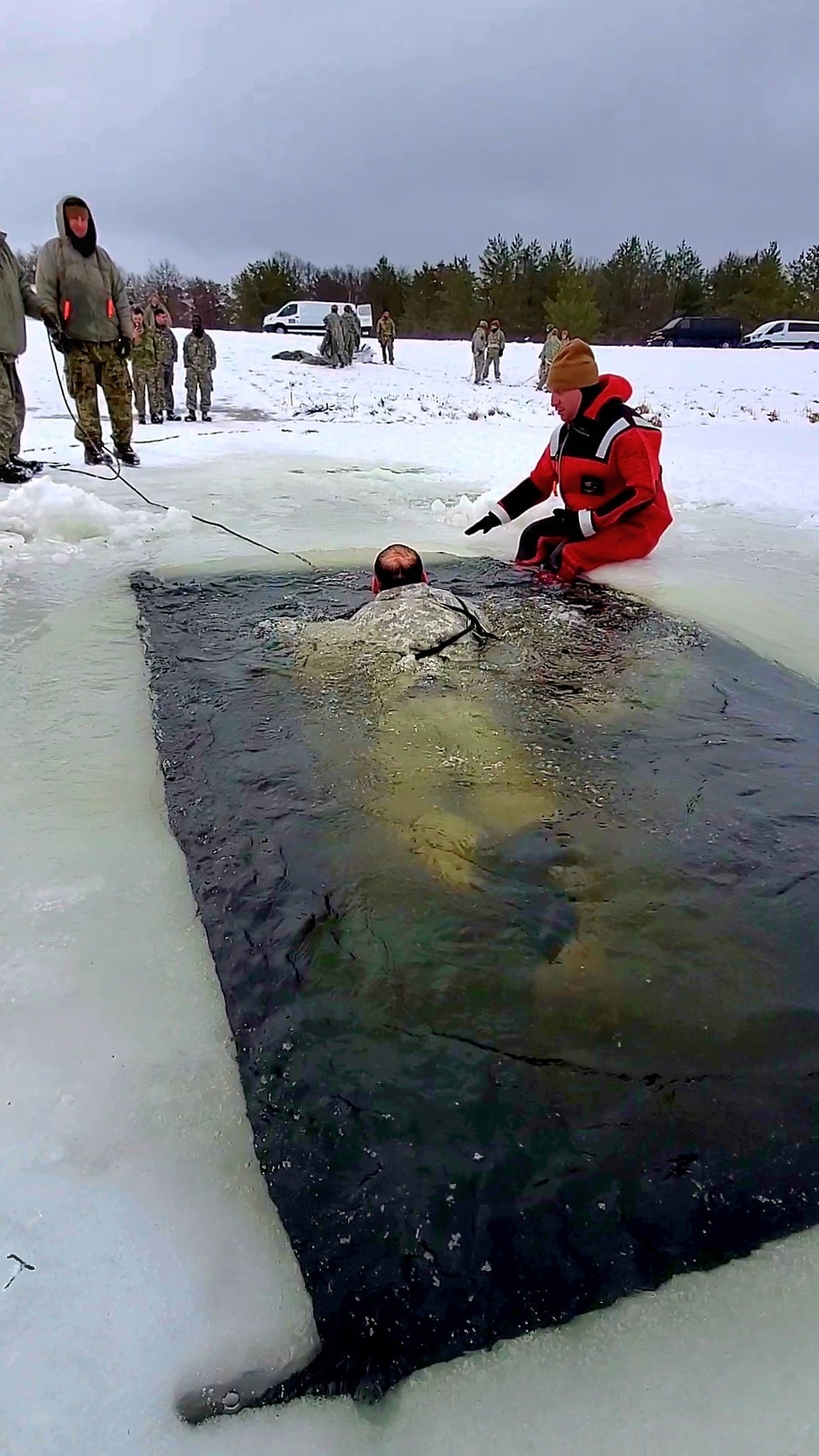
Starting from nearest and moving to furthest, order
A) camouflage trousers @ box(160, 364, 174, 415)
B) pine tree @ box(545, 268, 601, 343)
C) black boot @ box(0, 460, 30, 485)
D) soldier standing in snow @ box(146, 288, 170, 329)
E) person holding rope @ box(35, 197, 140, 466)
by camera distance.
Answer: black boot @ box(0, 460, 30, 485)
person holding rope @ box(35, 197, 140, 466)
soldier standing in snow @ box(146, 288, 170, 329)
camouflage trousers @ box(160, 364, 174, 415)
pine tree @ box(545, 268, 601, 343)

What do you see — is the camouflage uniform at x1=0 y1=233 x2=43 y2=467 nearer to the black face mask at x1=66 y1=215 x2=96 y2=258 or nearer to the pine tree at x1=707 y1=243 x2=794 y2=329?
the black face mask at x1=66 y1=215 x2=96 y2=258

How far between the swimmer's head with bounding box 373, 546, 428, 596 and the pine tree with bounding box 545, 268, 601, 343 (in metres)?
34.9

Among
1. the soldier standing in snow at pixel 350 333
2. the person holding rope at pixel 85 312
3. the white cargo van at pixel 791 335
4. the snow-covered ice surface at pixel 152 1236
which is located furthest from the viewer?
the white cargo van at pixel 791 335

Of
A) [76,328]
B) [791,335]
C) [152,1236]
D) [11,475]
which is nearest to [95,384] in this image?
[76,328]

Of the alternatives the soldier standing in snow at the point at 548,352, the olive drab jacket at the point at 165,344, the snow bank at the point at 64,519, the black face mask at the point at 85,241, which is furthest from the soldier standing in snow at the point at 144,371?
the soldier standing in snow at the point at 548,352

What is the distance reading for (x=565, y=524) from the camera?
17.4 ft

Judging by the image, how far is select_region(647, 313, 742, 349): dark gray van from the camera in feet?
108

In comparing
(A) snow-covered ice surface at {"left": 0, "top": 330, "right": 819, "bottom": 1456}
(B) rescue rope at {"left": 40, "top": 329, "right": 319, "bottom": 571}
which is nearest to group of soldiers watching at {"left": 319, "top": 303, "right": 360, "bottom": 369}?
(B) rescue rope at {"left": 40, "top": 329, "right": 319, "bottom": 571}

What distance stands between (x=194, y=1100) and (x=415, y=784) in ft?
3.97

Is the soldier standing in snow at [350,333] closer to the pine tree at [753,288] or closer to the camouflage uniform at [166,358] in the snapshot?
the camouflage uniform at [166,358]

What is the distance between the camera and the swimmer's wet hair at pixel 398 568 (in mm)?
4262

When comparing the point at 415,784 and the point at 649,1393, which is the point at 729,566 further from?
the point at 649,1393

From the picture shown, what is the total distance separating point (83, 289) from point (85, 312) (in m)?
0.18

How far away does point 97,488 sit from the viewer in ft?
23.4
